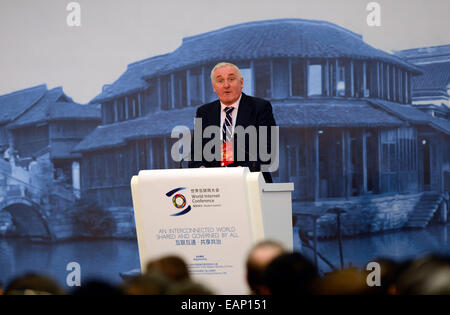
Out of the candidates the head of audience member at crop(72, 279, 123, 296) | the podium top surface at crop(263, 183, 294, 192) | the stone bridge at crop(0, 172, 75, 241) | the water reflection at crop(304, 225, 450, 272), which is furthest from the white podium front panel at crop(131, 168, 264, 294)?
the stone bridge at crop(0, 172, 75, 241)

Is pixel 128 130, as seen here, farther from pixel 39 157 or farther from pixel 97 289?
pixel 97 289

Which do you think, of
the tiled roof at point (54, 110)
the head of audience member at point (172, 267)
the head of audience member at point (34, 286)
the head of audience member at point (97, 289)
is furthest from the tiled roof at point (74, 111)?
the head of audience member at point (97, 289)

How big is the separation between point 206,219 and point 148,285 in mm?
970

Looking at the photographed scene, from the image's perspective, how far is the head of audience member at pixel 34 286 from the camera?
157cm

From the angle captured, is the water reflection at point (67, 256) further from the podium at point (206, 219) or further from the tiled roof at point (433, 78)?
the tiled roof at point (433, 78)

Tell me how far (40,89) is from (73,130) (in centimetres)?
60

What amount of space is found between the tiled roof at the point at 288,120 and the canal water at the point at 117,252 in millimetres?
1212

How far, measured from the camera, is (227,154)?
2.96 metres

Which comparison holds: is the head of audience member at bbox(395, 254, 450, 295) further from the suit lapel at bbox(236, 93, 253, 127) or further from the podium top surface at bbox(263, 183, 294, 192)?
the suit lapel at bbox(236, 93, 253, 127)

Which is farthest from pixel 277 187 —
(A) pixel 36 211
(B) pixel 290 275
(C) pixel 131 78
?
(A) pixel 36 211

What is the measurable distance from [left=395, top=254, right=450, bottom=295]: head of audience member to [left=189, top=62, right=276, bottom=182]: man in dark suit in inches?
57.7

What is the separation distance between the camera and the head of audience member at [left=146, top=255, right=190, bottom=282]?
5.92ft

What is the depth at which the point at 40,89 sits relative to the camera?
6.42m
